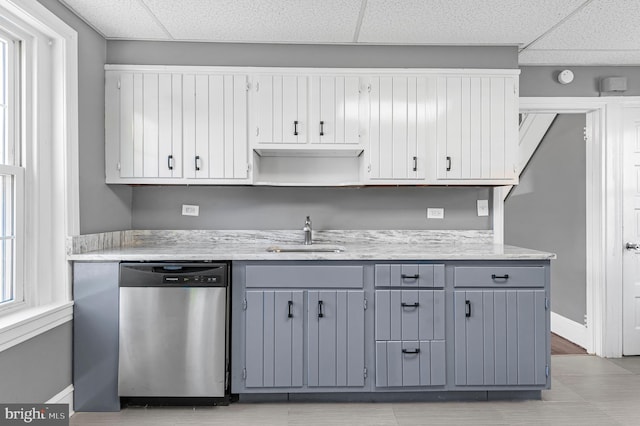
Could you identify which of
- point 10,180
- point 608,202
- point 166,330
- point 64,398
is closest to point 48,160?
point 10,180

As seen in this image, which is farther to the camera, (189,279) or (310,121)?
(310,121)

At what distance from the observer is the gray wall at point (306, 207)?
10.8ft

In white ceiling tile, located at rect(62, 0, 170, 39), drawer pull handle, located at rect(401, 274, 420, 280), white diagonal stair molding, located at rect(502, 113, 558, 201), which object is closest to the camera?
white ceiling tile, located at rect(62, 0, 170, 39)

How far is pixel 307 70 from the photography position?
117 inches

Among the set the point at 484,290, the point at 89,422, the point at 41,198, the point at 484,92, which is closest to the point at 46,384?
the point at 89,422

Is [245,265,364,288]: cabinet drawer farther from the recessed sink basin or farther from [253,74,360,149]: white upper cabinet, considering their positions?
[253,74,360,149]: white upper cabinet

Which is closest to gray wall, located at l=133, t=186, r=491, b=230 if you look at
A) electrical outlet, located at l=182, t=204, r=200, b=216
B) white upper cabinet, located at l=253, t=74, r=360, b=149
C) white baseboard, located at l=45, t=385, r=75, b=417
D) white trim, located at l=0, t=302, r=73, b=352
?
electrical outlet, located at l=182, t=204, r=200, b=216

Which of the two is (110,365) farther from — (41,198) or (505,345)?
(505,345)

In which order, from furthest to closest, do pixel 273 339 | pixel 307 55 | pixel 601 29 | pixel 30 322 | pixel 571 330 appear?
pixel 571 330, pixel 307 55, pixel 601 29, pixel 273 339, pixel 30 322

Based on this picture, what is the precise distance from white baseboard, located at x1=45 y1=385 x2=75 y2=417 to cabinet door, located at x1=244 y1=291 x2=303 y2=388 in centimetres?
101

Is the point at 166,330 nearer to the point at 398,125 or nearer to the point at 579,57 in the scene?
the point at 398,125

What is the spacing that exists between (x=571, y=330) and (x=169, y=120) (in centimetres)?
390

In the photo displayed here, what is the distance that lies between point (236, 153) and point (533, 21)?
2.09 meters

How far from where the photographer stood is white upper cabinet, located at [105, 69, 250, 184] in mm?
2951
